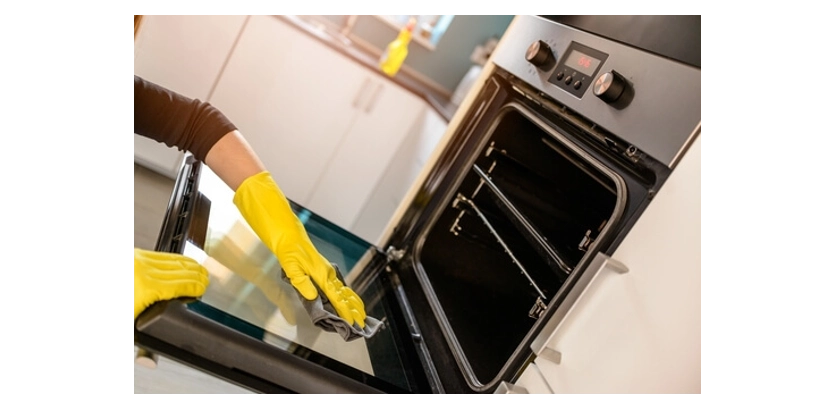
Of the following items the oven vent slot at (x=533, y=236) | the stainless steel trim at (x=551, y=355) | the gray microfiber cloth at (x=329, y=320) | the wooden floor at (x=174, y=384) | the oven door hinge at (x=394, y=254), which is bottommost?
the wooden floor at (x=174, y=384)

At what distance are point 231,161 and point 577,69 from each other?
0.62m

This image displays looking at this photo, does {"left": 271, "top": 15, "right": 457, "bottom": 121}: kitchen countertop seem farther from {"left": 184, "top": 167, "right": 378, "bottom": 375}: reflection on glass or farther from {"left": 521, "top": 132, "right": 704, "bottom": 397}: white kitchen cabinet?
{"left": 521, "top": 132, "right": 704, "bottom": 397}: white kitchen cabinet

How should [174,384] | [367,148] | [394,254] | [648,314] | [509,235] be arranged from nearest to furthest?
[648,314] < [174,384] < [509,235] < [394,254] < [367,148]

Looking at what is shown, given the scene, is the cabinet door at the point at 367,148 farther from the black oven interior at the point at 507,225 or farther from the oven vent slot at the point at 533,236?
the oven vent slot at the point at 533,236

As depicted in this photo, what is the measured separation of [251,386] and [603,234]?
1.70ft

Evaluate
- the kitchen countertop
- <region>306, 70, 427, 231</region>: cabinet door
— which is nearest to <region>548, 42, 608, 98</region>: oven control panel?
the kitchen countertop

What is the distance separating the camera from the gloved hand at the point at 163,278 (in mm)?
660

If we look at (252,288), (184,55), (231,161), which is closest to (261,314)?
(252,288)

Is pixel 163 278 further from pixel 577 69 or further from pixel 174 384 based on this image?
pixel 577 69

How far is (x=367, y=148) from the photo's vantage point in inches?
92.4

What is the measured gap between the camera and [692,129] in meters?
0.66

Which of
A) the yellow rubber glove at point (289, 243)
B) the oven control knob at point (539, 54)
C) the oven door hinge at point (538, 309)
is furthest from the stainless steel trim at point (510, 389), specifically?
the oven control knob at point (539, 54)

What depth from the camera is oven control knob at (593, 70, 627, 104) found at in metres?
0.79

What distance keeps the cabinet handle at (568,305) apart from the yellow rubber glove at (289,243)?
0.97 ft
